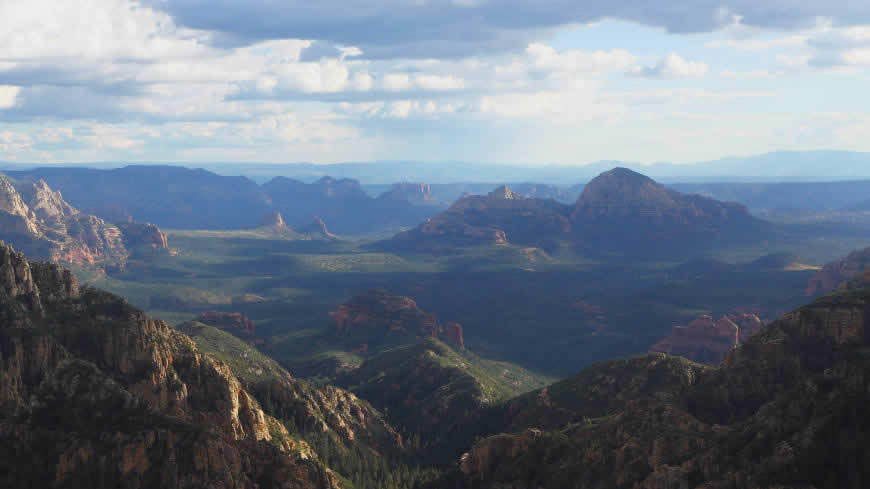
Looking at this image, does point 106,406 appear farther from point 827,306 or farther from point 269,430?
point 827,306

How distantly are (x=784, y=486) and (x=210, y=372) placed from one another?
79.0 metres

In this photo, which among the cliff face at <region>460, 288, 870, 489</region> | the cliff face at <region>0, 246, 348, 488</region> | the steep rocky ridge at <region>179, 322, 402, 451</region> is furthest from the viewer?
the steep rocky ridge at <region>179, 322, 402, 451</region>

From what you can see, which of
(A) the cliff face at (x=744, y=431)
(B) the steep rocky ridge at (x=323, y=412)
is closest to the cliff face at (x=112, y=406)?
(B) the steep rocky ridge at (x=323, y=412)

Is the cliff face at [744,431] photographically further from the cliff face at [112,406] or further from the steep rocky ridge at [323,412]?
the steep rocky ridge at [323,412]

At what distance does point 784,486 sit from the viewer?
66.2 m

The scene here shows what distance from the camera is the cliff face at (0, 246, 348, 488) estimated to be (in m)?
77.9

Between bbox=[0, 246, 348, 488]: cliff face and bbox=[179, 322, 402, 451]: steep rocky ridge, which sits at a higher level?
bbox=[0, 246, 348, 488]: cliff face

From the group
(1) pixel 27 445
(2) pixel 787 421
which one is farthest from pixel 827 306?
(1) pixel 27 445

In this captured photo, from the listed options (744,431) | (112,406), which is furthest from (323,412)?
(744,431)

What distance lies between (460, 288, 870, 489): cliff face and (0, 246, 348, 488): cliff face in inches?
1308

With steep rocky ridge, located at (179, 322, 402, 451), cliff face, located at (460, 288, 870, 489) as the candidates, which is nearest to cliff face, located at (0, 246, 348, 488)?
steep rocky ridge, located at (179, 322, 402, 451)

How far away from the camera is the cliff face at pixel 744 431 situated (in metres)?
69.4

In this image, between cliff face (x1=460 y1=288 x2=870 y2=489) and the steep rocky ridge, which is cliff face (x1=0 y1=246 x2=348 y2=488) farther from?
cliff face (x1=460 y1=288 x2=870 y2=489)

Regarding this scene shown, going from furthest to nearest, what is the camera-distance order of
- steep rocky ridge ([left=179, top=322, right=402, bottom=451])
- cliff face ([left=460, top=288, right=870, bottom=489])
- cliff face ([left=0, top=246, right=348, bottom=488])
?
steep rocky ridge ([left=179, top=322, right=402, bottom=451]), cliff face ([left=0, top=246, right=348, bottom=488]), cliff face ([left=460, top=288, right=870, bottom=489])
